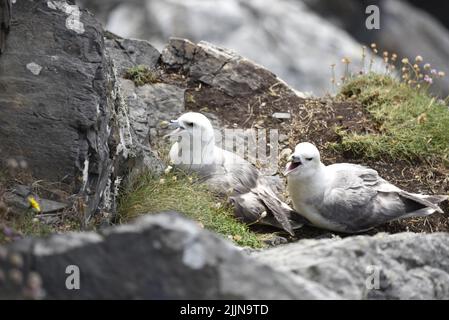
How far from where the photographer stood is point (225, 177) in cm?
612

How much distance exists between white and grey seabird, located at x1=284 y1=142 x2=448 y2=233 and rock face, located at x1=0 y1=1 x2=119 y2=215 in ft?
4.83

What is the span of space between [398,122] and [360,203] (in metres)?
1.48

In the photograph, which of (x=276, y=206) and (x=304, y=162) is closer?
(x=304, y=162)

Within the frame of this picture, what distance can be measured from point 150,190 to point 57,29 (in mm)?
1288

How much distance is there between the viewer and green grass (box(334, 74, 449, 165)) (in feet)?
22.8

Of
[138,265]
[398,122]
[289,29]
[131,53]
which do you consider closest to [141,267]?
[138,265]

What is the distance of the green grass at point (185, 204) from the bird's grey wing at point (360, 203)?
2.11 ft

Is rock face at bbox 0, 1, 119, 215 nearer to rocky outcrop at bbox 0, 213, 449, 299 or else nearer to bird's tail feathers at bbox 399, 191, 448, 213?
rocky outcrop at bbox 0, 213, 449, 299

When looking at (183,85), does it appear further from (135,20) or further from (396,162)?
(135,20)

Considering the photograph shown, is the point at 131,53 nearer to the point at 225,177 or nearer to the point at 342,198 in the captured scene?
the point at 225,177

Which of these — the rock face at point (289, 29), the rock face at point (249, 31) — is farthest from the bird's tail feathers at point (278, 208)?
the rock face at point (249, 31)

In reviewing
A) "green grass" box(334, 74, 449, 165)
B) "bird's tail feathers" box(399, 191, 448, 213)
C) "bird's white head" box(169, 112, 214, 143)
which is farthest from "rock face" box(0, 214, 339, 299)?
"green grass" box(334, 74, 449, 165)

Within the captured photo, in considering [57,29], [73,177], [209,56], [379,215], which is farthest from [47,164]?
[209,56]

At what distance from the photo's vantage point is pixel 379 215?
237 inches
